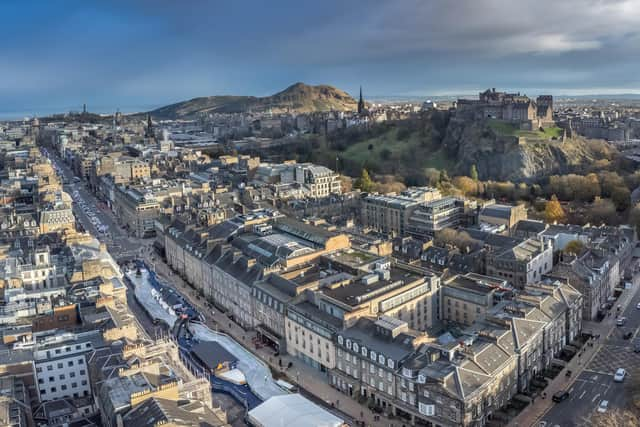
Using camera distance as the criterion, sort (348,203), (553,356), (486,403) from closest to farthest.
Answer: (486,403) < (553,356) < (348,203)

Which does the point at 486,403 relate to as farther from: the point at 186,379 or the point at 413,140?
the point at 413,140

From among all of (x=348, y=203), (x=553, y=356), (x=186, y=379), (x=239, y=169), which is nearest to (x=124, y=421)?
(x=186, y=379)

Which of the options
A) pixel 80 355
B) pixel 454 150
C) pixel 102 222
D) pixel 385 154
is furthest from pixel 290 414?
pixel 454 150

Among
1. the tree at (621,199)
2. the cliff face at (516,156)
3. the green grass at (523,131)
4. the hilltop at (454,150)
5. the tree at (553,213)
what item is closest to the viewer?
the tree at (553,213)

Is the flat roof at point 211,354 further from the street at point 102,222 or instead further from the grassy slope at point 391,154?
the grassy slope at point 391,154

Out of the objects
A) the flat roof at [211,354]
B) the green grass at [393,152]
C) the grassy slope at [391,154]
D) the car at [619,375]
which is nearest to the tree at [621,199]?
the grassy slope at [391,154]

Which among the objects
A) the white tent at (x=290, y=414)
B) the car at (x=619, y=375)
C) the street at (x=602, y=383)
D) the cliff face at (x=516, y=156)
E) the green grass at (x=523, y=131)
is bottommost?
the street at (x=602, y=383)
